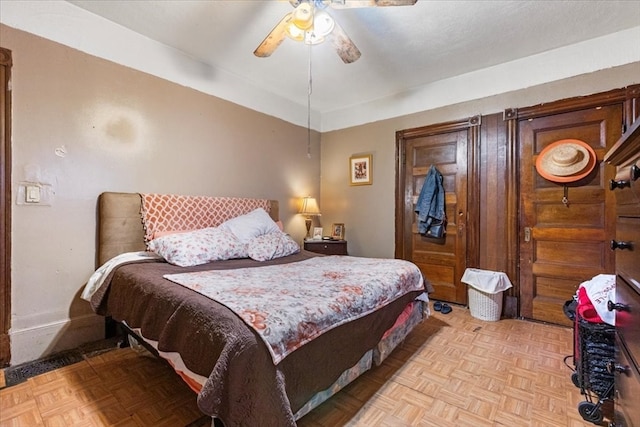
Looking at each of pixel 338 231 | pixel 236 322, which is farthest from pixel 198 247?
pixel 338 231

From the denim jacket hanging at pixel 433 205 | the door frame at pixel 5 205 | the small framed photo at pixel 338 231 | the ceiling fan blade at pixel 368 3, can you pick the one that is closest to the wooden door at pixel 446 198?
the denim jacket hanging at pixel 433 205

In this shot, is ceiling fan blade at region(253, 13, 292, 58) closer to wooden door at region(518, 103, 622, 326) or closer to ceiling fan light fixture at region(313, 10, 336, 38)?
ceiling fan light fixture at region(313, 10, 336, 38)

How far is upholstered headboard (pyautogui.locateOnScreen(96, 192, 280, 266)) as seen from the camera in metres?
2.24

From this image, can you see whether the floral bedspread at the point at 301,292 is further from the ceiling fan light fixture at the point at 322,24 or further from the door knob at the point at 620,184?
the ceiling fan light fixture at the point at 322,24

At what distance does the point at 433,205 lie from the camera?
3.25m

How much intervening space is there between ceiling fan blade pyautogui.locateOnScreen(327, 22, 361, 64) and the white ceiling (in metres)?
0.28

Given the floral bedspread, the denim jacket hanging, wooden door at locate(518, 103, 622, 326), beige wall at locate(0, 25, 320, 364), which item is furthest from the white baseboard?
wooden door at locate(518, 103, 622, 326)

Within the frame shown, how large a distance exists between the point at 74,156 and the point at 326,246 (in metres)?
2.59

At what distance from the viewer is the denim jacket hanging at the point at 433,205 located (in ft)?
10.6

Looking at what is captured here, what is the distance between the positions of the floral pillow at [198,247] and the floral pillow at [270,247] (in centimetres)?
9

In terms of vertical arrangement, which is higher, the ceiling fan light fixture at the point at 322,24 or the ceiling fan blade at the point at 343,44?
the ceiling fan light fixture at the point at 322,24

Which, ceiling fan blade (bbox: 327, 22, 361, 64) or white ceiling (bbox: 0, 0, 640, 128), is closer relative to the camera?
ceiling fan blade (bbox: 327, 22, 361, 64)

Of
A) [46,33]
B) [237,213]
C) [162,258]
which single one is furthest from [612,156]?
[46,33]

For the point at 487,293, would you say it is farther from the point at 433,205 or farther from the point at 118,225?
the point at 118,225
